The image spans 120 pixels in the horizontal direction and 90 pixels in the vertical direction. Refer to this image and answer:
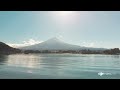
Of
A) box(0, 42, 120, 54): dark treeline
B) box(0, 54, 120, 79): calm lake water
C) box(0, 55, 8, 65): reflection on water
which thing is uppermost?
box(0, 42, 120, 54): dark treeline

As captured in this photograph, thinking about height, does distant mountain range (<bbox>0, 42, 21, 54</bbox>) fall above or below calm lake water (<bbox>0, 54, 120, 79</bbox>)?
above

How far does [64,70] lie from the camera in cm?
474

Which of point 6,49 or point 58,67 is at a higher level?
point 6,49

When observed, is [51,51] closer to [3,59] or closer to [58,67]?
[58,67]

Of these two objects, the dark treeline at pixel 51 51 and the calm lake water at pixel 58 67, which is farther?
the dark treeline at pixel 51 51

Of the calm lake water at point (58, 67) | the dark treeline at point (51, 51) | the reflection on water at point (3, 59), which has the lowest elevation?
the calm lake water at point (58, 67)

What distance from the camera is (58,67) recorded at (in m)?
4.77

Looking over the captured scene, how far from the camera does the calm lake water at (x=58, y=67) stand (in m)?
4.73

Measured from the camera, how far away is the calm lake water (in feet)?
15.5

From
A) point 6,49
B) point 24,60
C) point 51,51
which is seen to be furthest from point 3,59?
point 51,51

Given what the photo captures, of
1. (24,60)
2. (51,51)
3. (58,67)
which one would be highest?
(51,51)
